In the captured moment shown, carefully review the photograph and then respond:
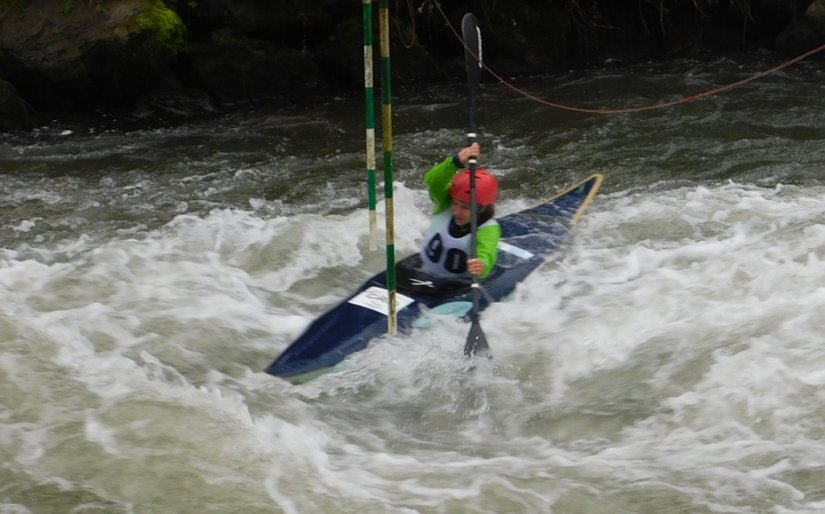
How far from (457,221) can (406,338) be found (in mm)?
818

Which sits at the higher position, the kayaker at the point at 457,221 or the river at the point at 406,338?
the kayaker at the point at 457,221

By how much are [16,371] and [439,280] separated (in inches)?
91.3

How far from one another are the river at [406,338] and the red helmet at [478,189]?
0.67 meters

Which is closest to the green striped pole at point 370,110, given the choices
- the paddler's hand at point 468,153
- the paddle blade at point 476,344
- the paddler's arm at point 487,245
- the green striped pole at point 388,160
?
the green striped pole at point 388,160

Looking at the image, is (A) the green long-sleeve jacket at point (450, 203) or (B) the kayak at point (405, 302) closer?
(B) the kayak at point (405, 302)

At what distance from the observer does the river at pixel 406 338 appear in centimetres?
332

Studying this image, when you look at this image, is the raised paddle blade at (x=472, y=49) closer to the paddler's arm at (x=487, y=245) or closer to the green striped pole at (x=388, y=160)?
the green striped pole at (x=388, y=160)

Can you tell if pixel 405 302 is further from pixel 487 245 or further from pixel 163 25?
pixel 163 25

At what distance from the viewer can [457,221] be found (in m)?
5.25

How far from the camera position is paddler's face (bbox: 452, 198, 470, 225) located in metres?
5.15

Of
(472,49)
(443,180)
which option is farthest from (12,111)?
(472,49)

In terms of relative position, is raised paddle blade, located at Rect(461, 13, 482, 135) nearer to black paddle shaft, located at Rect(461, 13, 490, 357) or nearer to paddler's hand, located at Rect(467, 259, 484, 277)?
black paddle shaft, located at Rect(461, 13, 490, 357)

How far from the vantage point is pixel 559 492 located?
3.35 meters

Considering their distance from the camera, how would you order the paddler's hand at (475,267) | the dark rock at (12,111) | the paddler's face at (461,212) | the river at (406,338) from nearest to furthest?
1. the river at (406,338)
2. the paddler's hand at (475,267)
3. the paddler's face at (461,212)
4. the dark rock at (12,111)
